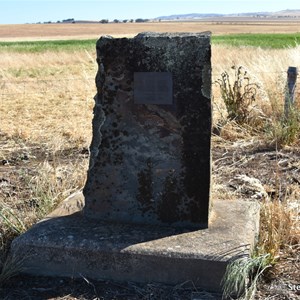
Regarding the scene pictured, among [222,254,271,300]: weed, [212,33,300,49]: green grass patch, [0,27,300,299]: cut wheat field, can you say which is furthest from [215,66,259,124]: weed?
[212,33,300,49]: green grass patch

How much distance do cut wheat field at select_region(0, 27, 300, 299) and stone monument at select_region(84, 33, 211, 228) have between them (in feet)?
1.87

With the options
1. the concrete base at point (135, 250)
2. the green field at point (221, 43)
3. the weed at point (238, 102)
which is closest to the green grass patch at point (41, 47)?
the green field at point (221, 43)

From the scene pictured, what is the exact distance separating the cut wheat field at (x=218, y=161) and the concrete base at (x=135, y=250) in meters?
0.14

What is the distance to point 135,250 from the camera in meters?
3.19

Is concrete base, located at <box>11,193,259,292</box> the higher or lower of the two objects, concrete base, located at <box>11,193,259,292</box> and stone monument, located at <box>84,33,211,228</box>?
the lower

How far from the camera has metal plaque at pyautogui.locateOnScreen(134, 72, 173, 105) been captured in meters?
3.42

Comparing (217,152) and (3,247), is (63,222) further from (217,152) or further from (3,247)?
(217,152)

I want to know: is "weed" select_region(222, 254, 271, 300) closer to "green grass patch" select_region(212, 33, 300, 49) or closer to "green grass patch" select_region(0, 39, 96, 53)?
"green grass patch" select_region(212, 33, 300, 49)

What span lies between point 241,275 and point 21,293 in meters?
1.26

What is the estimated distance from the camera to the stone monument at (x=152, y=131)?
3.40 meters

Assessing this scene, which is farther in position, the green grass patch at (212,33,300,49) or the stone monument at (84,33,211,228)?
the green grass patch at (212,33,300,49)

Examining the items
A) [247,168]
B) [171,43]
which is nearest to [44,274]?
[171,43]

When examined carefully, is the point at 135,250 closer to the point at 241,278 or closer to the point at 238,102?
the point at 241,278

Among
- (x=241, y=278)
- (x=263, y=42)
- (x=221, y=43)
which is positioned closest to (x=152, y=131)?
(x=241, y=278)
